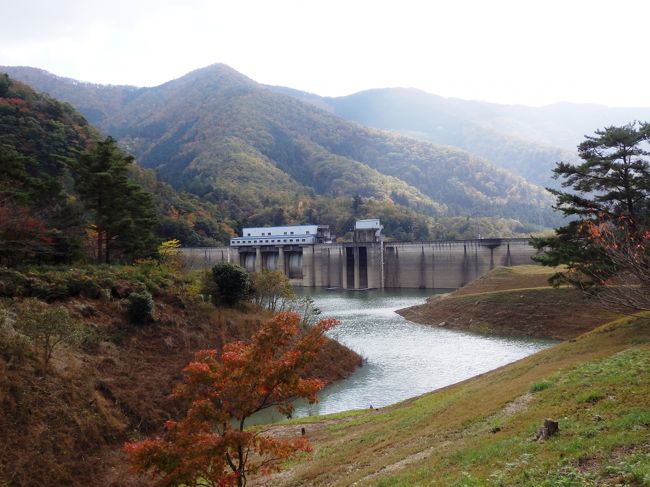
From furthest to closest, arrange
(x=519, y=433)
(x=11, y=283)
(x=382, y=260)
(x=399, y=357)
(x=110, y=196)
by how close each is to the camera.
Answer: (x=382, y=260), (x=399, y=357), (x=110, y=196), (x=11, y=283), (x=519, y=433)

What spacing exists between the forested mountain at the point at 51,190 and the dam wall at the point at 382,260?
1285 cm

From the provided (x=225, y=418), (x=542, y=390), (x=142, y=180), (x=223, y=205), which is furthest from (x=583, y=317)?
(x=223, y=205)

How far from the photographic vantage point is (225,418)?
422 inches

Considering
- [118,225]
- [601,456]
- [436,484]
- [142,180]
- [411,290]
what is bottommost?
[411,290]

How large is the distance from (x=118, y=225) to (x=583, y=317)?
110 feet

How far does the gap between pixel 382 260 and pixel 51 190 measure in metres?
55.1

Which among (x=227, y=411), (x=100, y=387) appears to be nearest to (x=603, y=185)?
(x=227, y=411)

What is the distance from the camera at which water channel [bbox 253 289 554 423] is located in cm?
2573

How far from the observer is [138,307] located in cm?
2550

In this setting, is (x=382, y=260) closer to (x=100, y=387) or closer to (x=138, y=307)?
(x=138, y=307)

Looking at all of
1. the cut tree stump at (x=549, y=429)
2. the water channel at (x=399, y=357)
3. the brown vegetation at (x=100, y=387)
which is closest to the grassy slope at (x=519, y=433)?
the cut tree stump at (x=549, y=429)

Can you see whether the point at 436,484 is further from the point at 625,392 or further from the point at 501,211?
the point at 501,211

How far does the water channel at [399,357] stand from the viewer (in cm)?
2573

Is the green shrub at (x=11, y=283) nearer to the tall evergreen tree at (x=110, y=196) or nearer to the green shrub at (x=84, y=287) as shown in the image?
the green shrub at (x=84, y=287)
